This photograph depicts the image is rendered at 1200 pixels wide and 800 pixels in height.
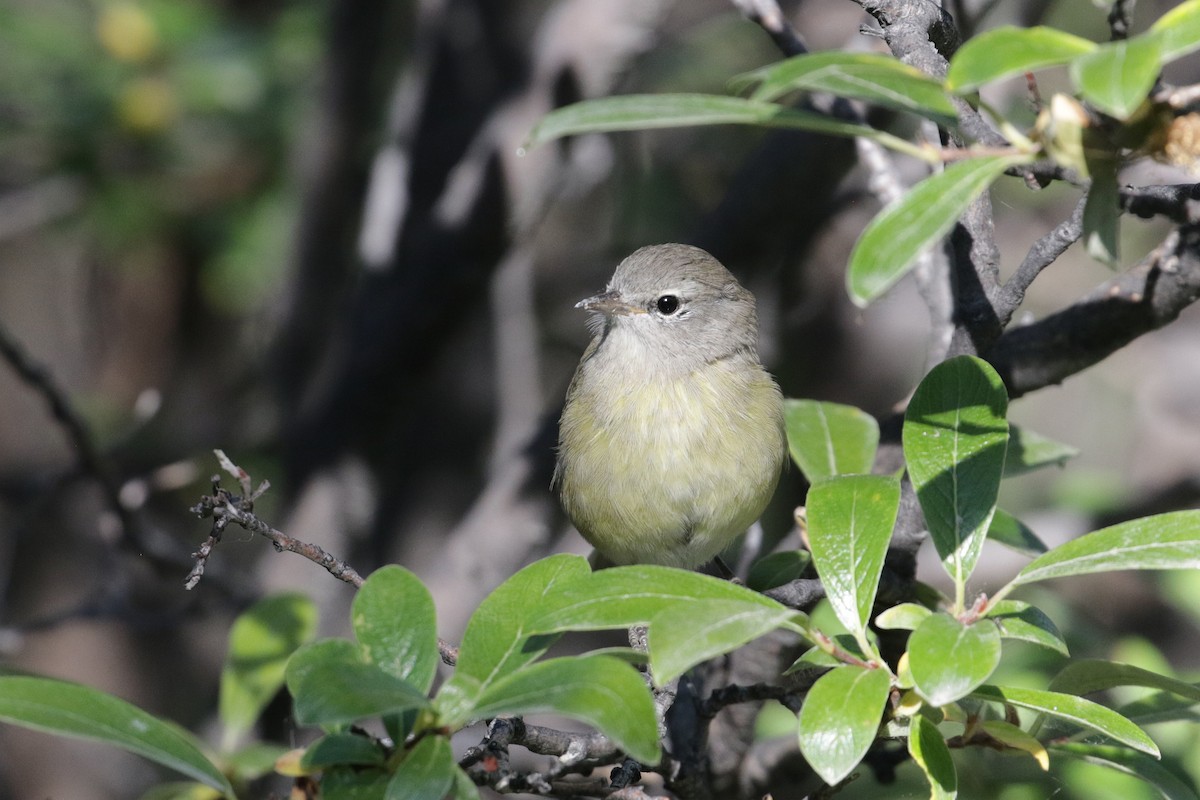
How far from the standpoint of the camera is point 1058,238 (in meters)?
1.87

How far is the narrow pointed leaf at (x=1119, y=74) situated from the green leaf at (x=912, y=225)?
19 centimetres

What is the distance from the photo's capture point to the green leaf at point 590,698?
1.38 meters

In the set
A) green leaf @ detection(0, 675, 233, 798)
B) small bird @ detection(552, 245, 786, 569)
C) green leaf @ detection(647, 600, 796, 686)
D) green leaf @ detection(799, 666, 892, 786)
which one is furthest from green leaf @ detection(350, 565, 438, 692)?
small bird @ detection(552, 245, 786, 569)

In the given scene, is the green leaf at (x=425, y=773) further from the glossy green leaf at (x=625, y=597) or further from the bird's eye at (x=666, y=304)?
the bird's eye at (x=666, y=304)

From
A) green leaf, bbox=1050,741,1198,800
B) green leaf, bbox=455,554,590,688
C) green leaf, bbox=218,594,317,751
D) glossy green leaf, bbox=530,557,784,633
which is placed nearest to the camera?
glossy green leaf, bbox=530,557,784,633

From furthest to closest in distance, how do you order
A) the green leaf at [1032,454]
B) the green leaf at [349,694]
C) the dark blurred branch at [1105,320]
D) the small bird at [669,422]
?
the small bird at [669,422] < the green leaf at [1032,454] < the dark blurred branch at [1105,320] < the green leaf at [349,694]

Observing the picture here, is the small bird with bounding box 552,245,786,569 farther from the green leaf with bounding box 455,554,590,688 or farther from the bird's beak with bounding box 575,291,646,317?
the green leaf with bounding box 455,554,590,688

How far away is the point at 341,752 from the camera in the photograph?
1.57 meters

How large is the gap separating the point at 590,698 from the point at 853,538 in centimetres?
55

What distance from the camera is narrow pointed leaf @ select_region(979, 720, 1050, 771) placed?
1855mm

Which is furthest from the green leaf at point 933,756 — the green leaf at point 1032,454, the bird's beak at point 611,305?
the bird's beak at point 611,305

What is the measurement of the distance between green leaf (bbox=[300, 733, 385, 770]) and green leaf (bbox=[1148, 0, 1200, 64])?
4.23ft

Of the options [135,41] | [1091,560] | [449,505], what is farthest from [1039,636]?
[135,41]

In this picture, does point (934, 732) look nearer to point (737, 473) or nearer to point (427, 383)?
point (737, 473)
